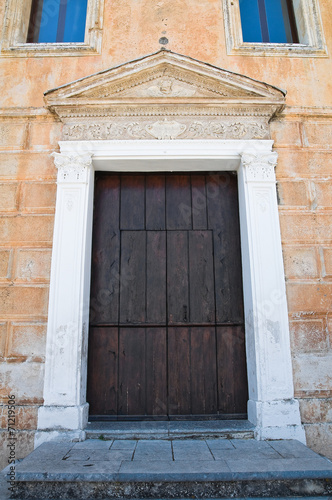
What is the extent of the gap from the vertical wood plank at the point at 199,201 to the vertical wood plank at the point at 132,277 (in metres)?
0.65

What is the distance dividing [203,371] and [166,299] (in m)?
0.86

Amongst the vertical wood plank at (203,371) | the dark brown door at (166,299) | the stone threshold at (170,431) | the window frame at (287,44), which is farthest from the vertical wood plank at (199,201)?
the stone threshold at (170,431)

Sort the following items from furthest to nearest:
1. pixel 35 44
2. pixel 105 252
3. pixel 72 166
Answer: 1. pixel 35 44
2. pixel 105 252
3. pixel 72 166

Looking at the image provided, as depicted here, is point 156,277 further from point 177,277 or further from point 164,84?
point 164,84

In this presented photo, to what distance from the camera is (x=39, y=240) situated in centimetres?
403

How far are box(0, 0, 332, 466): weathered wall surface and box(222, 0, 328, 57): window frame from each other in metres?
0.09

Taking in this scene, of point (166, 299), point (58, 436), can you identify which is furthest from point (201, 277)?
point (58, 436)

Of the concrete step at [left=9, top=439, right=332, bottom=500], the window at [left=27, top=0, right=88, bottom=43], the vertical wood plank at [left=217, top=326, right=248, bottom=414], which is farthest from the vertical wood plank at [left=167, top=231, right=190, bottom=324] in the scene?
the window at [left=27, top=0, right=88, bottom=43]

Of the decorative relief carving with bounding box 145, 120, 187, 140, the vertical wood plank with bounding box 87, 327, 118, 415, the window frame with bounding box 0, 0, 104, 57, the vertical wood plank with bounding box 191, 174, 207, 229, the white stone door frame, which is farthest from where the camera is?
the window frame with bounding box 0, 0, 104, 57

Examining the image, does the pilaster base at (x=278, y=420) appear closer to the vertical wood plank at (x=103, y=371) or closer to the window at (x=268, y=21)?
the vertical wood plank at (x=103, y=371)

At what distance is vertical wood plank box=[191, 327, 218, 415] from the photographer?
3902 millimetres

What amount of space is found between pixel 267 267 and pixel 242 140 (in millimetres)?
1474

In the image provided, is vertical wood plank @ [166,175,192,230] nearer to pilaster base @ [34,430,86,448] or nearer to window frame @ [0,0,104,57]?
window frame @ [0,0,104,57]

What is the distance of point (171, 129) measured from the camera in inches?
168
